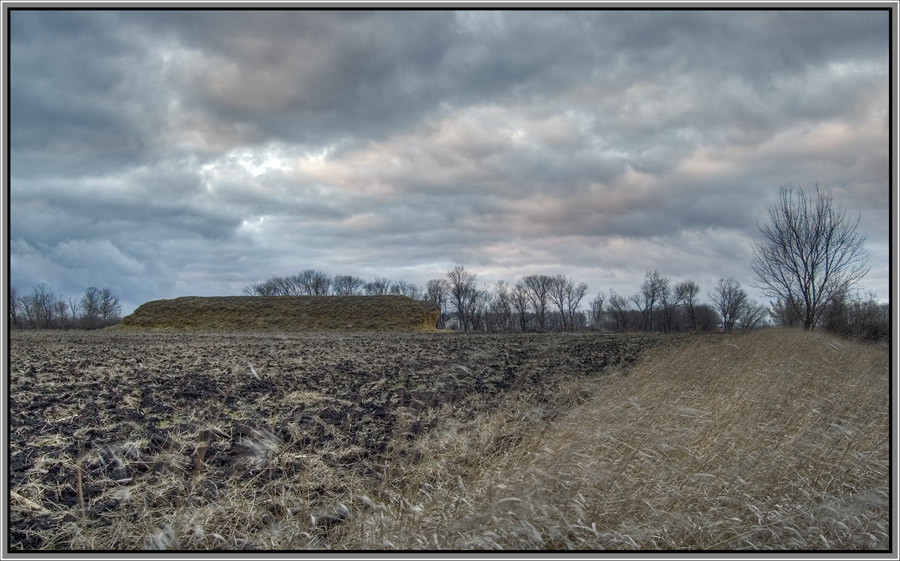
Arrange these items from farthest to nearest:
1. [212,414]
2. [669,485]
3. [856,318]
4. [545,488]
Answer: [856,318] < [212,414] < [669,485] < [545,488]

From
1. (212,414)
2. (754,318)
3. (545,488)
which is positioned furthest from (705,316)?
(545,488)

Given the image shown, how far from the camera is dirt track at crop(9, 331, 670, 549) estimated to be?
21.4 feet

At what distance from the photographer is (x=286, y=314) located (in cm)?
5634

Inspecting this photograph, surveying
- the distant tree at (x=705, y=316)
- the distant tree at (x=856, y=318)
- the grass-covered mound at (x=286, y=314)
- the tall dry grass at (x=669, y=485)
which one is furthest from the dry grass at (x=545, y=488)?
the distant tree at (x=705, y=316)

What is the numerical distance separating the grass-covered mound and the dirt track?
33624 millimetres

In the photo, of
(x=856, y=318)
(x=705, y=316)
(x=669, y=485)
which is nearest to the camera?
(x=669, y=485)

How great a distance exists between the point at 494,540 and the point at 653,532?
1.31 meters

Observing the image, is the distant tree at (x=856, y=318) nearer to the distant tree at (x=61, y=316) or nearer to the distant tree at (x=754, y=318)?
the distant tree at (x=754, y=318)

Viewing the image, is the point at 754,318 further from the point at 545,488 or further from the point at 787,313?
the point at 545,488

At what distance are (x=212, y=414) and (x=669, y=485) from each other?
308 inches

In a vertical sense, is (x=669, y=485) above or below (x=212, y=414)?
above

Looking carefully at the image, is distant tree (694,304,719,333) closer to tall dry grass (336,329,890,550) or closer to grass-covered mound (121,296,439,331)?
grass-covered mound (121,296,439,331)

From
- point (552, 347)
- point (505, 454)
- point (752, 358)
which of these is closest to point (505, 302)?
point (552, 347)

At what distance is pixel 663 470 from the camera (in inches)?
229
